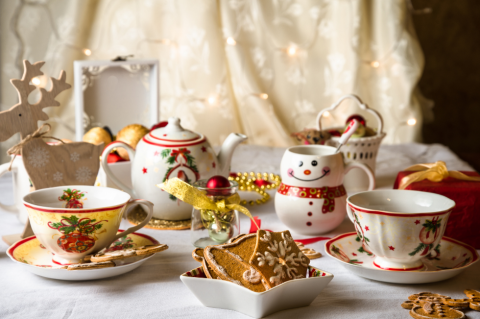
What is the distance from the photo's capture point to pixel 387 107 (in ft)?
7.34

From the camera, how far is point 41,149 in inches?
33.8

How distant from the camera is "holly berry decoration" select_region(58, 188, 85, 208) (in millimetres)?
780

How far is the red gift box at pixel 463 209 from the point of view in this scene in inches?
33.4

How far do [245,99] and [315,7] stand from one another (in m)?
0.48

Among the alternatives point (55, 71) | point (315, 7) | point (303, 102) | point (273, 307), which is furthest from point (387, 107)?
point (273, 307)

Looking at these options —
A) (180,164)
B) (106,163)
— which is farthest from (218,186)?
(106,163)

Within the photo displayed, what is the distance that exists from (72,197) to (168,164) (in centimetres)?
20

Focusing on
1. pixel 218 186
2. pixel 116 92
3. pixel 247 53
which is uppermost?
pixel 247 53

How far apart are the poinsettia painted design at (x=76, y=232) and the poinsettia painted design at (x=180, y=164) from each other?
244 millimetres

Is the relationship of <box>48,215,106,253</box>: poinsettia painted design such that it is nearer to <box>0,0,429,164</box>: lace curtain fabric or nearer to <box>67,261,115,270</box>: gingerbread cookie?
<box>67,261,115,270</box>: gingerbread cookie

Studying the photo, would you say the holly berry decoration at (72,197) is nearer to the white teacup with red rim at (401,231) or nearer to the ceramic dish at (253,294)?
the ceramic dish at (253,294)

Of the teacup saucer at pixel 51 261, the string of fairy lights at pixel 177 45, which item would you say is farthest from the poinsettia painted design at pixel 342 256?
the string of fairy lights at pixel 177 45

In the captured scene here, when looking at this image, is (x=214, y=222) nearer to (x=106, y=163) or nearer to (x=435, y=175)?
(x=106, y=163)

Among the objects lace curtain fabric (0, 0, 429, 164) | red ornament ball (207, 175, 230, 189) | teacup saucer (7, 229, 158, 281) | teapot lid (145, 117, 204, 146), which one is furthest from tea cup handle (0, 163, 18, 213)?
lace curtain fabric (0, 0, 429, 164)
